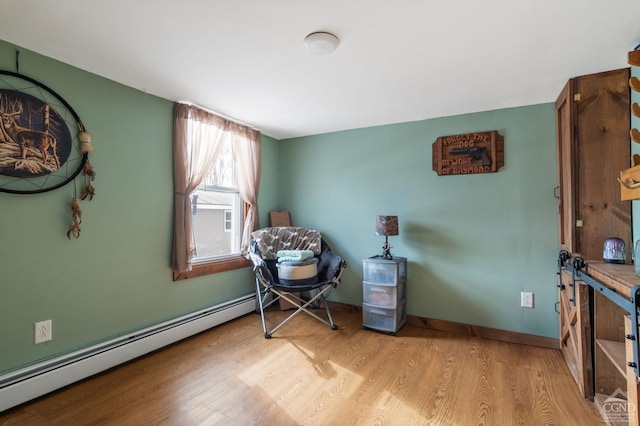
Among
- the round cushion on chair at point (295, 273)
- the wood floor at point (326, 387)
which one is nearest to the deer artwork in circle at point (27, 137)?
the wood floor at point (326, 387)

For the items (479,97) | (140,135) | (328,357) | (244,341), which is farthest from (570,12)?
(244,341)

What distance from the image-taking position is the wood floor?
5.43 feet

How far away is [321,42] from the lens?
168 centimetres

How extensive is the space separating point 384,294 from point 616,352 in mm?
1595

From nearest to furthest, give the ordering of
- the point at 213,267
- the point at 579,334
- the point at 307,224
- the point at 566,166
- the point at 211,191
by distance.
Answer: the point at 579,334 < the point at 566,166 < the point at 213,267 < the point at 211,191 < the point at 307,224

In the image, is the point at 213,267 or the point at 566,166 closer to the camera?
the point at 566,166

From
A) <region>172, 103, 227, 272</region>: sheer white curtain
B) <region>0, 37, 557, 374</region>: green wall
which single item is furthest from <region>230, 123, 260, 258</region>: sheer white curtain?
<region>172, 103, 227, 272</region>: sheer white curtain

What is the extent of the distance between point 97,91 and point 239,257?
195cm

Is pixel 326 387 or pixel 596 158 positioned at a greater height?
pixel 596 158

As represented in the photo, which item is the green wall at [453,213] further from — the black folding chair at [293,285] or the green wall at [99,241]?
the green wall at [99,241]

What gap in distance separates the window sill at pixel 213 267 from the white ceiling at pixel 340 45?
5.09ft

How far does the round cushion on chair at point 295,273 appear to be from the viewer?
9.43 ft

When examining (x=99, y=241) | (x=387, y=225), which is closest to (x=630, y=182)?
(x=387, y=225)

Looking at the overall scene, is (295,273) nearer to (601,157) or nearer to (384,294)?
(384,294)
